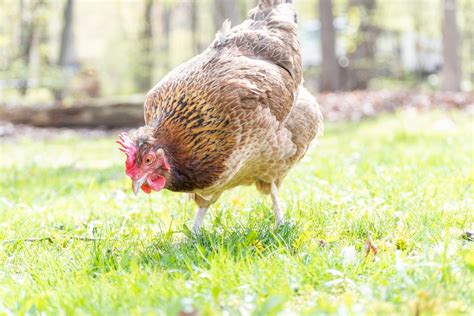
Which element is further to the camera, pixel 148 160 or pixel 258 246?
pixel 258 246

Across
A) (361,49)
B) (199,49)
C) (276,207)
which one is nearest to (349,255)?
(276,207)

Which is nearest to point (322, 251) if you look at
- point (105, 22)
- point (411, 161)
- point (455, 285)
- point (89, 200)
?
point (455, 285)

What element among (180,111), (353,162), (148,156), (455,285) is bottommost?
(353,162)

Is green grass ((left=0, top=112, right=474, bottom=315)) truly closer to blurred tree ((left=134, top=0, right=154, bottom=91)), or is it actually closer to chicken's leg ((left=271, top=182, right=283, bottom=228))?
chicken's leg ((left=271, top=182, right=283, bottom=228))

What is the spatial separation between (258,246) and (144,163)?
829 mm

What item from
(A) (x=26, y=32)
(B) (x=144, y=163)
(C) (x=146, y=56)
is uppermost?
(A) (x=26, y=32)

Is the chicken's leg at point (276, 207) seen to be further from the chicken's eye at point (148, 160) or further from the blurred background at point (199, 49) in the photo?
the blurred background at point (199, 49)

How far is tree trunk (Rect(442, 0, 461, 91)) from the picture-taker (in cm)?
1377

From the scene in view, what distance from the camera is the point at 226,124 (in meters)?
3.35

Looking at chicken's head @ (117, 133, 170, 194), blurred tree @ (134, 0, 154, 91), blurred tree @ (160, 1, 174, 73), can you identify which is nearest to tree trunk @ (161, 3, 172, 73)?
blurred tree @ (160, 1, 174, 73)

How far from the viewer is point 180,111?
3361 millimetres

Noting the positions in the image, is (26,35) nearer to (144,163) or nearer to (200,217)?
(200,217)

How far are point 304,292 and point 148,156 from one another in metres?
1.18

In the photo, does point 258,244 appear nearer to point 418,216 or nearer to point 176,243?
point 176,243
